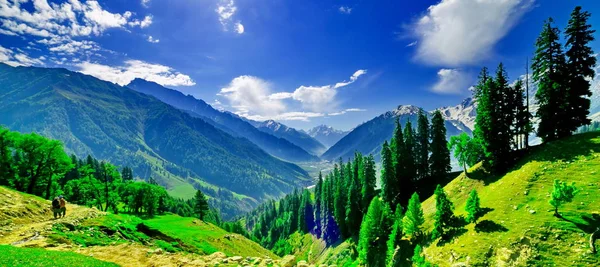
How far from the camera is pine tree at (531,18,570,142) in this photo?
4491cm

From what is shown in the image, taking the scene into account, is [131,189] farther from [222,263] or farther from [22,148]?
[222,263]

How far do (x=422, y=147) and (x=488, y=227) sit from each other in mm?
43805

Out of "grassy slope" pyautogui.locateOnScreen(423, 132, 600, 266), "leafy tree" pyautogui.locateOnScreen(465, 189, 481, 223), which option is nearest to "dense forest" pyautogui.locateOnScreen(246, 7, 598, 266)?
"leafy tree" pyautogui.locateOnScreen(465, 189, 481, 223)

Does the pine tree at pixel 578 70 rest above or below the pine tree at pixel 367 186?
above

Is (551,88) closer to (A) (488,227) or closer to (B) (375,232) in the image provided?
(A) (488,227)

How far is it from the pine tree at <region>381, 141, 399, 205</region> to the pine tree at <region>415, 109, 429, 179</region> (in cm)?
896

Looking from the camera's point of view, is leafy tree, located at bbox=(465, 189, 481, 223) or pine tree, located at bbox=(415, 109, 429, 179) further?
pine tree, located at bbox=(415, 109, 429, 179)

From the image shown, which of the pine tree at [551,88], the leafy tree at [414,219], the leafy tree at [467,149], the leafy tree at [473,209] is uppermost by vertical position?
the pine tree at [551,88]

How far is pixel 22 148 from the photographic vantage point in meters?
51.1

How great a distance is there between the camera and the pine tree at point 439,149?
70562 millimetres

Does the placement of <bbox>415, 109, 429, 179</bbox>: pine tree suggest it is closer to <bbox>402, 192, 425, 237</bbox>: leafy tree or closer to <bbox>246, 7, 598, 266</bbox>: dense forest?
<bbox>246, 7, 598, 266</bbox>: dense forest

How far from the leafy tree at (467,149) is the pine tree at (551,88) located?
378 inches

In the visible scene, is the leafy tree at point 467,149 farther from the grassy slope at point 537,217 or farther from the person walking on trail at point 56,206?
the person walking on trail at point 56,206

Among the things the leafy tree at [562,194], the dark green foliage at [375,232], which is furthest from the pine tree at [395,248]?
the leafy tree at [562,194]
